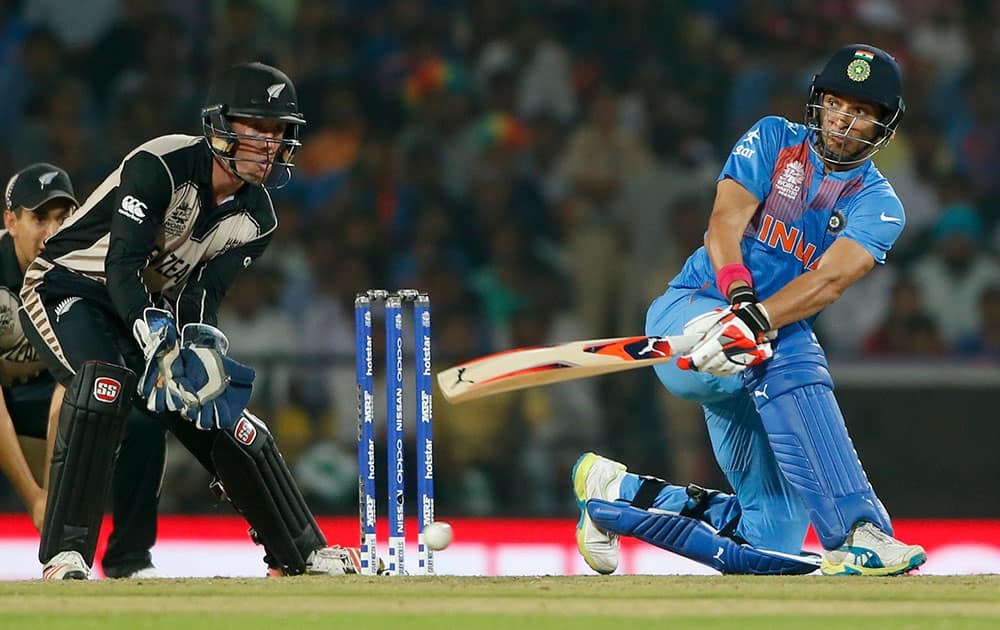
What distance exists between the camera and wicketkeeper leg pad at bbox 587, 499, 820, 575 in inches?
175

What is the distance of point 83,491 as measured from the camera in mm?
4141

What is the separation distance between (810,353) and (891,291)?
146 inches

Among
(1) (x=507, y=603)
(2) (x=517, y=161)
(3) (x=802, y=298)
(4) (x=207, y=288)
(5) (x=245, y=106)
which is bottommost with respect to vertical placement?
(1) (x=507, y=603)

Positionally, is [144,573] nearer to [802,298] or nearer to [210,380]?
[210,380]

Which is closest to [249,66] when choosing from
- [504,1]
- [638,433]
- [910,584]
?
[910,584]

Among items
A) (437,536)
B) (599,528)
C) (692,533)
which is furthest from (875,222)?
(437,536)

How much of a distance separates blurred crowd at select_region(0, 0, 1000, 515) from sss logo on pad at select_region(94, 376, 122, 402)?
259cm

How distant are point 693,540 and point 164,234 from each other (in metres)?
1.73

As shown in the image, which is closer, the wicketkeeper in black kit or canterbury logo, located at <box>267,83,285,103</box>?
the wicketkeeper in black kit

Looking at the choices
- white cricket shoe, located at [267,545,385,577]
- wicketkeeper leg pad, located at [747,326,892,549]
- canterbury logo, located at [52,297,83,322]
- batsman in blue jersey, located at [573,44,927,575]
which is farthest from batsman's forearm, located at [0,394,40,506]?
wicketkeeper leg pad, located at [747,326,892,549]

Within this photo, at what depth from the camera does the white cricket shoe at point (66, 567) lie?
4.05 m

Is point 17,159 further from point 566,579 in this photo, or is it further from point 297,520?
point 566,579

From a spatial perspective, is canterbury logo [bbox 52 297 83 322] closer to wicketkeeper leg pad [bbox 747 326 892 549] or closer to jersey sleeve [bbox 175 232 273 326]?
jersey sleeve [bbox 175 232 273 326]

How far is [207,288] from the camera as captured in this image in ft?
14.9
